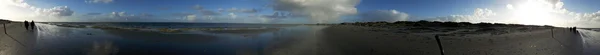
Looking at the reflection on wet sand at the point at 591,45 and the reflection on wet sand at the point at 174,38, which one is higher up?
the reflection on wet sand at the point at 174,38

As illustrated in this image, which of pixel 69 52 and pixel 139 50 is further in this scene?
pixel 139 50

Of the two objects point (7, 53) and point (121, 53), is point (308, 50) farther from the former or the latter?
point (7, 53)

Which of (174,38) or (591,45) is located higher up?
(174,38)

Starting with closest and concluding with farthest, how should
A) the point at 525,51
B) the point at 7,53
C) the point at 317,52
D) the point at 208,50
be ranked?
the point at 7,53
the point at 317,52
the point at 208,50
the point at 525,51

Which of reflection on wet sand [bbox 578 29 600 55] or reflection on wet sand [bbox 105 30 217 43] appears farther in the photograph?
reflection on wet sand [bbox 105 30 217 43]

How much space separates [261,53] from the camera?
15336 millimetres

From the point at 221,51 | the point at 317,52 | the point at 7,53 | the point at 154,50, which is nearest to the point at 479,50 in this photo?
the point at 317,52

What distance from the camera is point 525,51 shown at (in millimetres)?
17406

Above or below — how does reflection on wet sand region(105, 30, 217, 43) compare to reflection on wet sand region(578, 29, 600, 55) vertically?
above

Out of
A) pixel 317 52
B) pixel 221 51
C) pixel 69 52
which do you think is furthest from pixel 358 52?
pixel 69 52

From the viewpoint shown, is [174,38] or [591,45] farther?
[174,38]

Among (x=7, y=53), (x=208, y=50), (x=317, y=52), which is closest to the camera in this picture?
(x=7, y=53)

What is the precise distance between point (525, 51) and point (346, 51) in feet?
29.1

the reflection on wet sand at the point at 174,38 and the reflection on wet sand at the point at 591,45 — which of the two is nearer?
the reflection on wet sand at the point at 591,45
